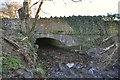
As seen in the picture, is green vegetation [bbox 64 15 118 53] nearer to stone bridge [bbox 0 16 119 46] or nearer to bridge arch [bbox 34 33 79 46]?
stone bridge [bbox 0 16 119 46]

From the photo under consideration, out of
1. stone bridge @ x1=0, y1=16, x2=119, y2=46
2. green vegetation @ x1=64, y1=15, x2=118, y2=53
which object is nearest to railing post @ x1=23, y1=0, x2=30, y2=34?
stone bridge @ x1=0, y1=16, x2=119, y2=46

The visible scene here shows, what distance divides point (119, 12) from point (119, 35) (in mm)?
1748

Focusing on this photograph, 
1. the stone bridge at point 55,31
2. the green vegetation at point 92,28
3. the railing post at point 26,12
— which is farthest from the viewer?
the green vegetation at point 92,28

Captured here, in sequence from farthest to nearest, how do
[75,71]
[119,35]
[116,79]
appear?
1. [119,35]
2. [75,71]
3. [116,79]

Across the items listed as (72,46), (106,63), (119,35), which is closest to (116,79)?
(106,63)

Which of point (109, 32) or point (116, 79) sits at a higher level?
point (109, 32)

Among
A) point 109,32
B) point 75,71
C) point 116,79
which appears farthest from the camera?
point 109,32

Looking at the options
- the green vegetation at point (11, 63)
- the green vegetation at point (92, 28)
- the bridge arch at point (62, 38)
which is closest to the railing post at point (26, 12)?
the bridge arch at point (62, 38)

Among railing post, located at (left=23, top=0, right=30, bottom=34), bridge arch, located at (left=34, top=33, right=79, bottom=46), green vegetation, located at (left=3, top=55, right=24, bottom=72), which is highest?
railing post, located at (left=23, top=0, right=30, bottom=34)

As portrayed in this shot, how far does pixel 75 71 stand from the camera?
11.4 metres

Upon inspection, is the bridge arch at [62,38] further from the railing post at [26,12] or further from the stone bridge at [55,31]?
the railing post at [26,12]

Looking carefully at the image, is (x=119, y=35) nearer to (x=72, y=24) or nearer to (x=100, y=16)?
(x=100, y=16)

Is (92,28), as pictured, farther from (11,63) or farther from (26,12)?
(11,63)

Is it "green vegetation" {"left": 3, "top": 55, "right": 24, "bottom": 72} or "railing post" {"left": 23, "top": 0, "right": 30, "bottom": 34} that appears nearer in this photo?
"green vegetation" {"left": 3, "top": 55, "right": 24, "bottom": 72}
